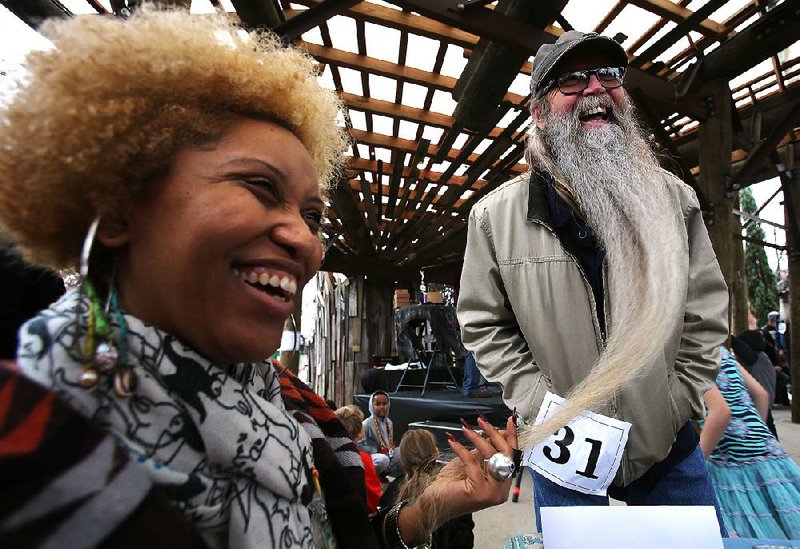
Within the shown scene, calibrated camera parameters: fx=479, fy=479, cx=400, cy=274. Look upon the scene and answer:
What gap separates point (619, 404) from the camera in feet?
4.53

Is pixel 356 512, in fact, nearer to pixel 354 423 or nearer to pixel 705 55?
pixel 354 423

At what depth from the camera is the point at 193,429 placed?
0.70 meters

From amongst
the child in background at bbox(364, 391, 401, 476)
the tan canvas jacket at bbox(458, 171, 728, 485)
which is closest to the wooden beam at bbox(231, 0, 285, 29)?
the tan canvas jacket at bbox(458, 171, 728, 485)

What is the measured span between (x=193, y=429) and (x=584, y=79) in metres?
1.68

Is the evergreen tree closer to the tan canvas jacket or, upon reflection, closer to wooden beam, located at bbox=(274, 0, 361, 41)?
wooden beam, located at bbox=(274, 0, 361, 41)

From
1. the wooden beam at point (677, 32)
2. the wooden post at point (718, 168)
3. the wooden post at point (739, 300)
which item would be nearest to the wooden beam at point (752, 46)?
the wooden post at point (718, 168)

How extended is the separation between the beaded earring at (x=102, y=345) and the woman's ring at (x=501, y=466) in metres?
0.72

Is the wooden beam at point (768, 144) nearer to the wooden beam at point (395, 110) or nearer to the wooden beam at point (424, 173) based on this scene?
the wooden beam at point (395, 110)

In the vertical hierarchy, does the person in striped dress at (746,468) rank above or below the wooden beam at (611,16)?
below

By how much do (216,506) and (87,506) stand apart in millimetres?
299

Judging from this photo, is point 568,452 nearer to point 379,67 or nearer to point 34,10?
point 34,10

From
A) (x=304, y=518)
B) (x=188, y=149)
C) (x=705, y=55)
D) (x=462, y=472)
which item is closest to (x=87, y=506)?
(x=304, y=518)

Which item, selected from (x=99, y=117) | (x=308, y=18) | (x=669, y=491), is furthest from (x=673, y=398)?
(x=308, y=18)

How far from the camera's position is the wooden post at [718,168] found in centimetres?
449
